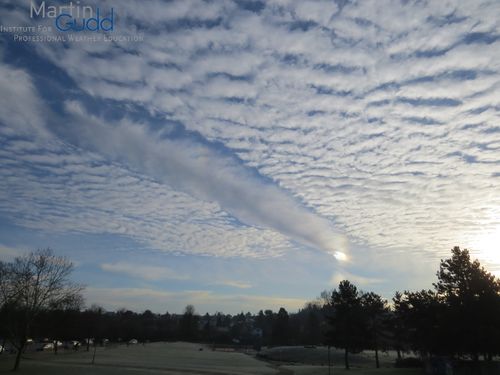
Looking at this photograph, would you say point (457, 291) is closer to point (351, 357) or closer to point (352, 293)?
point (352, 293)

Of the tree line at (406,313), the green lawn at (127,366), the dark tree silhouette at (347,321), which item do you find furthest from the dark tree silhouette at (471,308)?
the green lawn at (127,366)

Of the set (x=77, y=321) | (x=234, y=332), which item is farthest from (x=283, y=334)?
(x=77, y=321)

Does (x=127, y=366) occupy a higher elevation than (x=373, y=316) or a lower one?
lower

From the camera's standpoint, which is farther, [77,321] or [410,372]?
[77,321]

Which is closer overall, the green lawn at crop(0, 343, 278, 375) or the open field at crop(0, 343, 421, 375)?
the green lawn at crop(0, 343, 278, 375)

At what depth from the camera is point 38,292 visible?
172ft

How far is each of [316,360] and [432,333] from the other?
47445mm

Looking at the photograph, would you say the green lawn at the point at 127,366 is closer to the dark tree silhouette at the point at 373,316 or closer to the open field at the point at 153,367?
the open field at the point at 153,367

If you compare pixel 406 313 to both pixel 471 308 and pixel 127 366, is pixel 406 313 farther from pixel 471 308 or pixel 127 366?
pixel 127 366

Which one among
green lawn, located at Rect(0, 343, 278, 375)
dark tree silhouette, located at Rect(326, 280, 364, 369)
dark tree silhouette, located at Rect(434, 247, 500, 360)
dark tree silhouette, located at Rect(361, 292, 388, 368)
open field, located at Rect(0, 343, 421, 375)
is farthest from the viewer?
dark tree silhouette, located at Rect(361, 292, 388, 368)

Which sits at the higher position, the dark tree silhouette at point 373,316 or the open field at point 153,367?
the dark tree silhouette at point 373,316

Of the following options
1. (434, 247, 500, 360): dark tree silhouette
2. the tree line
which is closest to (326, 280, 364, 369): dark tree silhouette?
the tree line

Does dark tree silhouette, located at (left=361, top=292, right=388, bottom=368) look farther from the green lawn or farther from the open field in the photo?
the green lawn

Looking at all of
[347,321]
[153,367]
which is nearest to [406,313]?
[347,321]
